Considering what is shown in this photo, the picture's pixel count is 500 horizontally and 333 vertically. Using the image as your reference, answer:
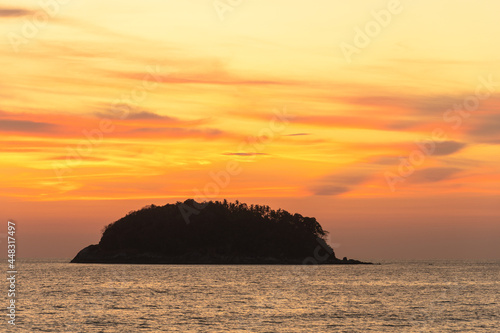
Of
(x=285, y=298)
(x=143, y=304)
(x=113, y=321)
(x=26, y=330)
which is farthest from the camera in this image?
(x=285, y=298)

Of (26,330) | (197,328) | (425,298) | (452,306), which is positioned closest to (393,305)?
(452,306)

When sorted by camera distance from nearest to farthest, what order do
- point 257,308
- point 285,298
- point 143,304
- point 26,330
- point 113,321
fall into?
point 26,330
point 113,321
point 257,308
point 143,304
point 285,298

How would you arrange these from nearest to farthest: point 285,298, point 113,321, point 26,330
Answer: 1. point 26,330
2. point 113,321
3. point 285,298

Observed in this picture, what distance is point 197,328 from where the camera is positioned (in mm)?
66812

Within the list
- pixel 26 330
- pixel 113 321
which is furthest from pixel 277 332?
pixel 26 330

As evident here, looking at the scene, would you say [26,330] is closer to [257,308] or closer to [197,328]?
[197,328]

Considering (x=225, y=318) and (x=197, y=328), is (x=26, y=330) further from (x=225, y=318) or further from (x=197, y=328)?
(x=225, y=318)

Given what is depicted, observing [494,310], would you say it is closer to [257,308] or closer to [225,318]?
[257,308]

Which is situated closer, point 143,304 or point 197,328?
point 197,328

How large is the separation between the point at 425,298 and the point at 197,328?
50656mm

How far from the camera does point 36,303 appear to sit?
296ft

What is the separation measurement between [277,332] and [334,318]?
13662mm

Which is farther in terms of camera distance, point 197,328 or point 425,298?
point 425,298

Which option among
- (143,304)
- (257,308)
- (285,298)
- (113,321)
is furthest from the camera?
(285,298)
